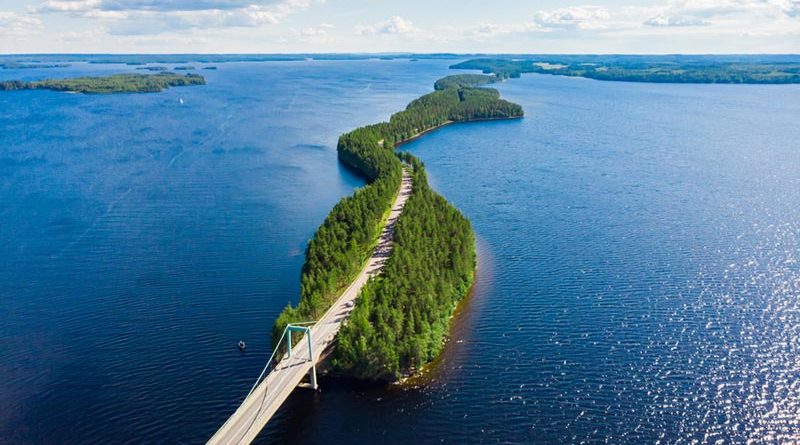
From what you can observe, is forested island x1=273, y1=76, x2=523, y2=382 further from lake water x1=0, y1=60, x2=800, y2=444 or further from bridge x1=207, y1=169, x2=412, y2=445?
lake water x1=0, y1=60, x2=800, y2=444

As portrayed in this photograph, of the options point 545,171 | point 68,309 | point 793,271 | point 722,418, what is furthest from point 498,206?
point 68,309

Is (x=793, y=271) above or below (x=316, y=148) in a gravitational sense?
below

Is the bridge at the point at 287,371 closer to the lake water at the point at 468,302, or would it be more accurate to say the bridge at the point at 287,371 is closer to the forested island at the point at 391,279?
the forested island at the point at 391,279

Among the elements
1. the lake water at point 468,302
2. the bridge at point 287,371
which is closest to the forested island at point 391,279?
the bridge at point 287,371

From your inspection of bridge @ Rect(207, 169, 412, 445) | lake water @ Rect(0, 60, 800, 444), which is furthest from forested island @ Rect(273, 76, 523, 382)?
lake water @ Rect(0, 60, 800, 444)

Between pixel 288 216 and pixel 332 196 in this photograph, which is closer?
pixel 288 216

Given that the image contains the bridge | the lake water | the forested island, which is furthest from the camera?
the forested island

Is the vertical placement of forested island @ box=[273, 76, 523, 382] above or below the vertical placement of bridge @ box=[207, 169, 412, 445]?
above

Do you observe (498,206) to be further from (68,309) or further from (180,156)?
(180,156)
